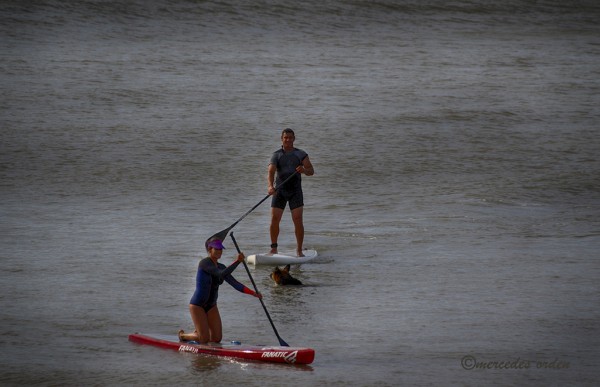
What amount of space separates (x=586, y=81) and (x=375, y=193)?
1178cm

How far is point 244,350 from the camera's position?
1145cm

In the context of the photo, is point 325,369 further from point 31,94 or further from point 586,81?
point 586,81

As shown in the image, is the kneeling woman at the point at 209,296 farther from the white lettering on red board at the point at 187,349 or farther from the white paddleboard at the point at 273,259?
the white paddleboard at the point at 273,259

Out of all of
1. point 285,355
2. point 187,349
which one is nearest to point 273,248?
point 187,349

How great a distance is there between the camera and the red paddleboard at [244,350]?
11289 millimetres

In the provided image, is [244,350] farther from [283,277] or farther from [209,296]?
[283,277]

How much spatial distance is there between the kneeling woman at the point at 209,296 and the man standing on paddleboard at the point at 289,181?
3962mm

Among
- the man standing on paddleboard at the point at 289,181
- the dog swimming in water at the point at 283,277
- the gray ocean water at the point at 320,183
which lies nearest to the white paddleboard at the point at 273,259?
the man standing on paddleboard at the point at 289,181

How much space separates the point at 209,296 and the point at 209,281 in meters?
0.16

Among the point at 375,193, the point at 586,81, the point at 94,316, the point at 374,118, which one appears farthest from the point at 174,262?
the point at 586,81

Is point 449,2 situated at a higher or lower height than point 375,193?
higher

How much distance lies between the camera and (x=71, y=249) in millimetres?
16750

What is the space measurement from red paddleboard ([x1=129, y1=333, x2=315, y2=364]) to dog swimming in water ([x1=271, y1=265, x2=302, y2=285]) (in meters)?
2.66

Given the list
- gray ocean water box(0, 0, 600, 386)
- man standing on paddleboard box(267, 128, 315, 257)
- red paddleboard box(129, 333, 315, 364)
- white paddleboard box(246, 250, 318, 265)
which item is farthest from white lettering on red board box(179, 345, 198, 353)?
man standing on paddleboard box(267, 128, 315, 257)
